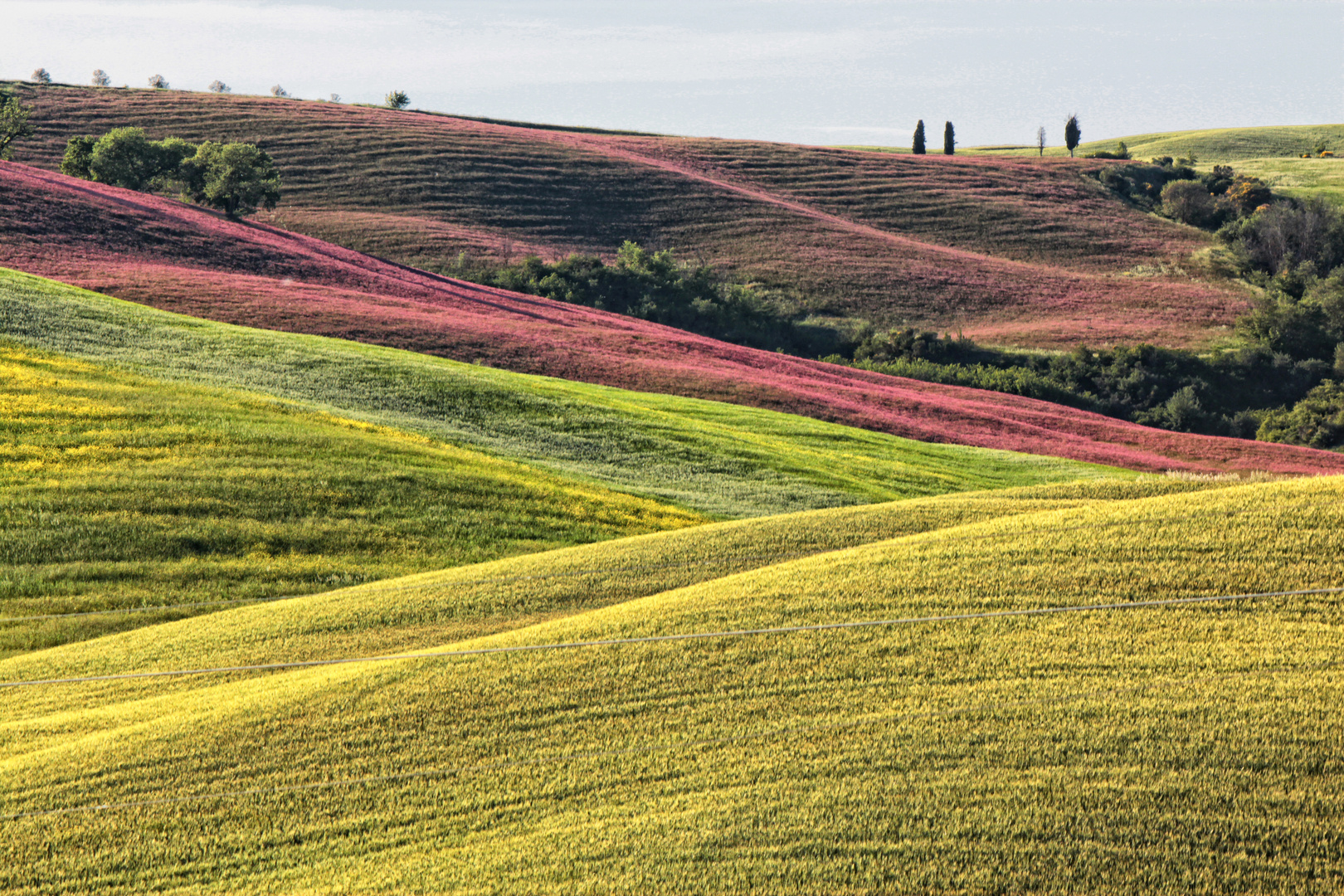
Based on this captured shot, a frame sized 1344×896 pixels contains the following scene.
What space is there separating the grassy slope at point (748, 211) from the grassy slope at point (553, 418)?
29281mm

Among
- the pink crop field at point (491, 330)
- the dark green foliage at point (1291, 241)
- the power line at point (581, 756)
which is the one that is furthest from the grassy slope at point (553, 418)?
the dark green foliage at point (1291, 241)

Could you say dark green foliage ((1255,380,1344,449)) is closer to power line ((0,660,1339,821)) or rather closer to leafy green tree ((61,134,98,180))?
power line ((0,660,1339,821))

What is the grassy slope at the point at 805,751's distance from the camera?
760 cm

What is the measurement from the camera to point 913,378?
170ft

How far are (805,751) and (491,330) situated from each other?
33.3 metres

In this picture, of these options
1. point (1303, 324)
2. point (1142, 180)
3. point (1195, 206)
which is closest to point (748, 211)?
point (1195, 206)

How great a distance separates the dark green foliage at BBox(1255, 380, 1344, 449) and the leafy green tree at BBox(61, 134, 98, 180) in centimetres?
6214

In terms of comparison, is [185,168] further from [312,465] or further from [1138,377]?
[1138,377]

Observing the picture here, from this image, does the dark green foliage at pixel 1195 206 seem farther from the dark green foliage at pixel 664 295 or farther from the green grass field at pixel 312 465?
the green grass field at pixel 312 465

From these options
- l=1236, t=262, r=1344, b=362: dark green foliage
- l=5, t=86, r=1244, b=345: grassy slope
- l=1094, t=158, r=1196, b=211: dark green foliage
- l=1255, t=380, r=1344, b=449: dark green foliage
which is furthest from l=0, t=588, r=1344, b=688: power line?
l=1094, t=158, r=1196, b=211: dark green foliage

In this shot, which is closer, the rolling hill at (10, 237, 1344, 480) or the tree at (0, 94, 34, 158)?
the rolling hill at (10, 237, 1344, 480)

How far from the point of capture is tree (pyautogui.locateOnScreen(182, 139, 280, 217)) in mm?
58312

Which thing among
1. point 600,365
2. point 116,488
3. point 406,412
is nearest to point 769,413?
point 600,365

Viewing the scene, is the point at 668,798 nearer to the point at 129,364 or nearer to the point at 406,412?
the point at 406,412
